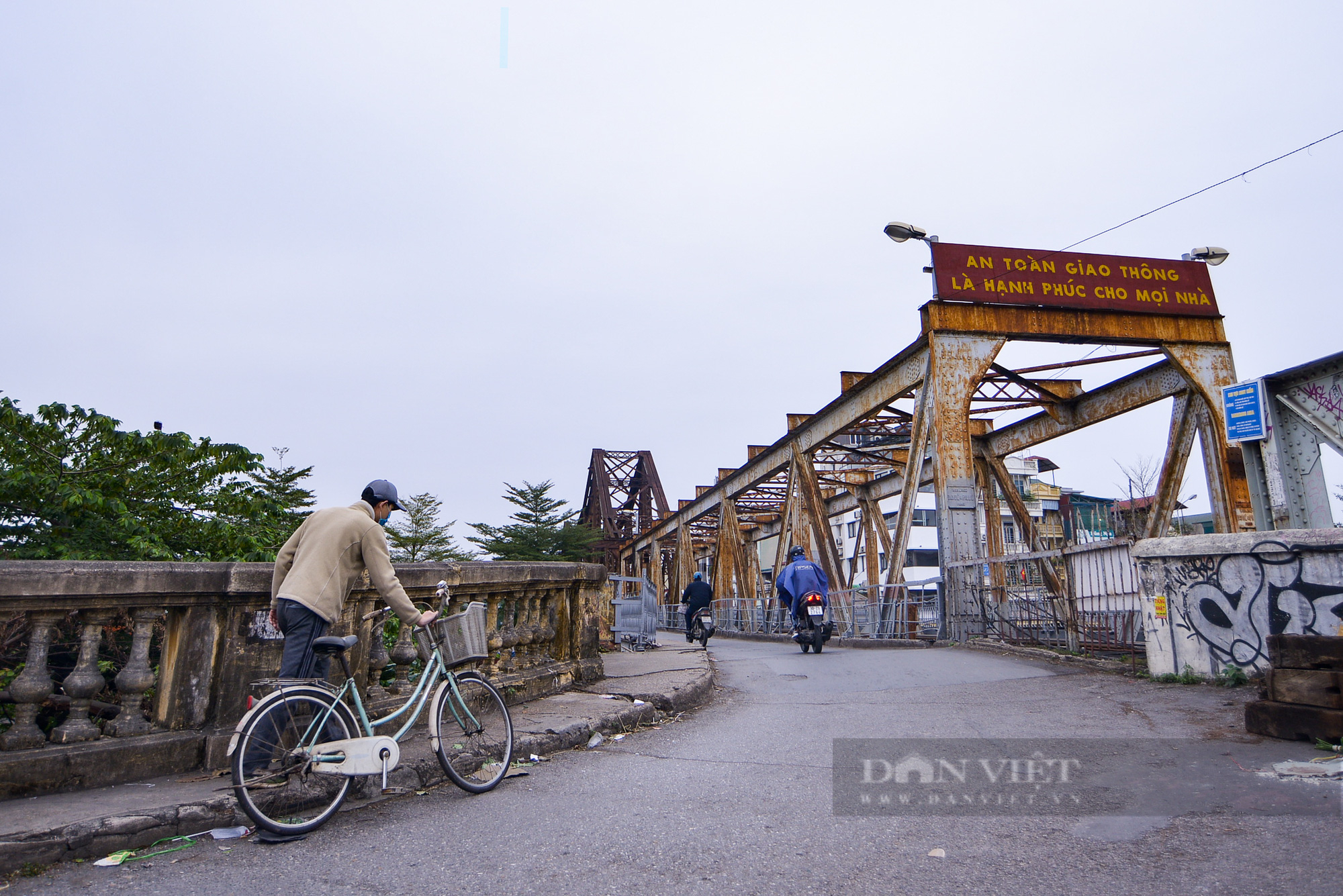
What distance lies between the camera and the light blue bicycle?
3340mm

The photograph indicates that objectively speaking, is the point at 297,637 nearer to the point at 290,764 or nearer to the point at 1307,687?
the point at 290,764

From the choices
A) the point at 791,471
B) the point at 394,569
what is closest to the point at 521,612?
the point at 394,569

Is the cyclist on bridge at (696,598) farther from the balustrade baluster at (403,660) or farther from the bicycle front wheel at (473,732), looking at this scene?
the bicycle front wheel at (473,732)

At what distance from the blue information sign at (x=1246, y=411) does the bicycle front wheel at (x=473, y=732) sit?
25.7ft

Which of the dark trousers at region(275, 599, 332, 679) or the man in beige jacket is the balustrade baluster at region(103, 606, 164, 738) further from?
the dark trousers at region(275, 599, 332, 679)

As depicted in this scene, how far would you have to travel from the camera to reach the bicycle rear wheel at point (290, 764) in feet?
10.7

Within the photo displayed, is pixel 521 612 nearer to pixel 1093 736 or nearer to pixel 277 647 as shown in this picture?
pixel 277 647

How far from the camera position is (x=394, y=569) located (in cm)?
514

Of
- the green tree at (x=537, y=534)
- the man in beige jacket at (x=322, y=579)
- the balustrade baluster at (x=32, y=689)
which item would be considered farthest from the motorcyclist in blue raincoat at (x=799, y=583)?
the green tree at (x=537, y=534)

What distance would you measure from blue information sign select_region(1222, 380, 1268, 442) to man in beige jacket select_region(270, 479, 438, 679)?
26.8 feet

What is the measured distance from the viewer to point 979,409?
1518 centimetres

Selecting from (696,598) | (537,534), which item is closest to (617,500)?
(537,534)

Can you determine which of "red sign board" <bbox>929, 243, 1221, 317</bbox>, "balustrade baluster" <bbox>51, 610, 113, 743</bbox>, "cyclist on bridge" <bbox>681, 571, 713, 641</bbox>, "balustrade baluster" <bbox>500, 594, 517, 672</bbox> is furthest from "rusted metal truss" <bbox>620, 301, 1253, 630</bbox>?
"balustrade baluster" <bbox>51, 610, 113, 743</bbox>

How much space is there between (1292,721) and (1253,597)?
2.32 meters
